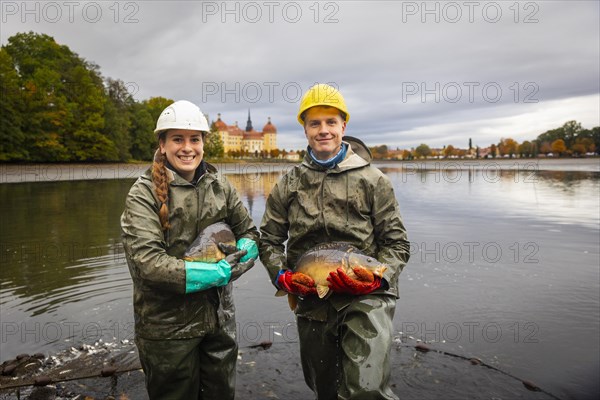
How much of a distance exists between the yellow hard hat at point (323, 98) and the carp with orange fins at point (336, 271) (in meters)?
1.20

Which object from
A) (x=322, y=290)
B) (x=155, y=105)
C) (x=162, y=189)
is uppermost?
(x=155, y=105)

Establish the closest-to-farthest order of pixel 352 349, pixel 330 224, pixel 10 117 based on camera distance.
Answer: pixel 352 349 → pixel 330 224 → pixel 10 117

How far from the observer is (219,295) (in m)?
3.84

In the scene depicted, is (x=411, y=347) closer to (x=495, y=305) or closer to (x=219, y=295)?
(x=495, y=305)

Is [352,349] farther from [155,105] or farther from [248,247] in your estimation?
[155,105]

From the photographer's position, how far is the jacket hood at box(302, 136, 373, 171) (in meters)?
3.86

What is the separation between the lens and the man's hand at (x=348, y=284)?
338 cm

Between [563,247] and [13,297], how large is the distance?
486 inches

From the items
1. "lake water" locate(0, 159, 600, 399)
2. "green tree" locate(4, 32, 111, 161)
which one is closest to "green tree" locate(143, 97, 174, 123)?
"green tree" locate(4, 32, 111, 161)

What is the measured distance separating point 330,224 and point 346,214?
0.54 feet

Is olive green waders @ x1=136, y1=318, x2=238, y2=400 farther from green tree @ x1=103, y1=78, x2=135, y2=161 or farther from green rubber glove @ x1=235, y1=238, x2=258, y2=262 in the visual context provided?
green tree @ x1=103, y1=78, x2=135, y2=161

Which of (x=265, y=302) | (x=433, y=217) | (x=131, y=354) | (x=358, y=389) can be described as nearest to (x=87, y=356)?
(x=131, y=354)

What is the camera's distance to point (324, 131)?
3.86 meters

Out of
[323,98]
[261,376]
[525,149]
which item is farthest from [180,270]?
[525,149]
